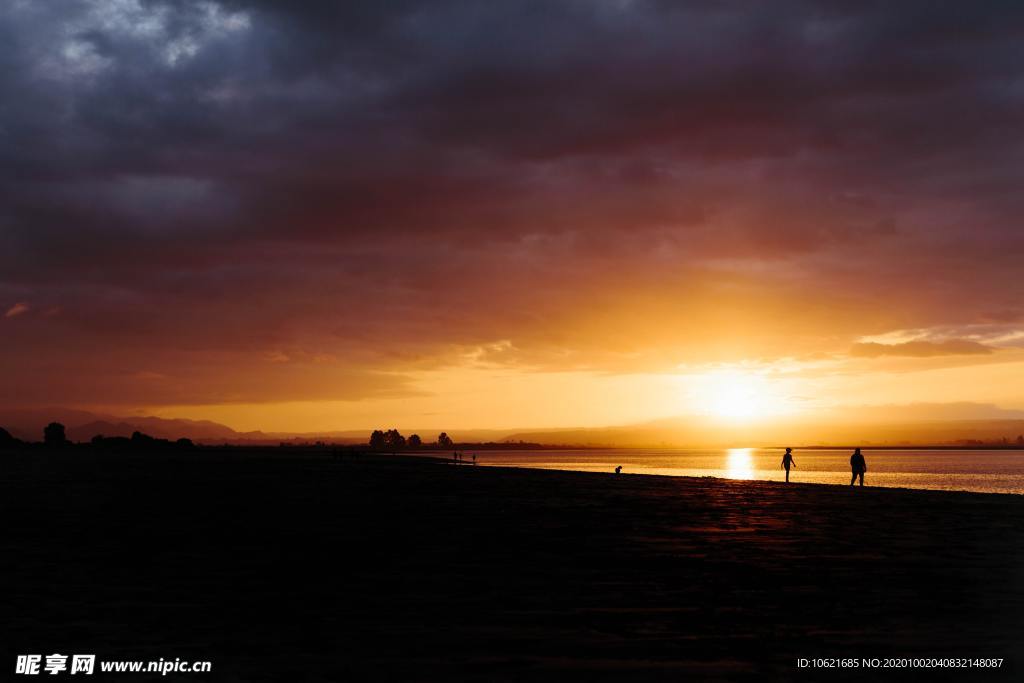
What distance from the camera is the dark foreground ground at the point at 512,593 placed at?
994cm

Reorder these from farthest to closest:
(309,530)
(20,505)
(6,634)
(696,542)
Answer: (20,505) < (309,530) < (696,542) < (6,634)

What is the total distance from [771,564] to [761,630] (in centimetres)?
700

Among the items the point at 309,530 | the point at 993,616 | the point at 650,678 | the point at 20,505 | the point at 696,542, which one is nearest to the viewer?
the point at 650,678

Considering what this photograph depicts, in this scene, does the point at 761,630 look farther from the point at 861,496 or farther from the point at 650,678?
the point at 861,496

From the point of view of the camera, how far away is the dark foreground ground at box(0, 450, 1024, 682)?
994 centimetres

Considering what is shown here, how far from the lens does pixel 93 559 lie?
18.3 metres

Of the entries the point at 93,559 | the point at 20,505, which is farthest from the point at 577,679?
the point at 20,505

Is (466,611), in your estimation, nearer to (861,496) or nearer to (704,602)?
(704,602)

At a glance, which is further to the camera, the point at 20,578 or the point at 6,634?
the point at 20,578

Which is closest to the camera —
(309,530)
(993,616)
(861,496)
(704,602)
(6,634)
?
(6,634)

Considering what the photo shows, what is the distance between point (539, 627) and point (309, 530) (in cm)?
1517

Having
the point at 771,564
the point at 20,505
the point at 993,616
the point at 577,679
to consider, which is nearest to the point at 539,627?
the point at 577,679

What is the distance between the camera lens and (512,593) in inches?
565

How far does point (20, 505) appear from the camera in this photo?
3375 cm
